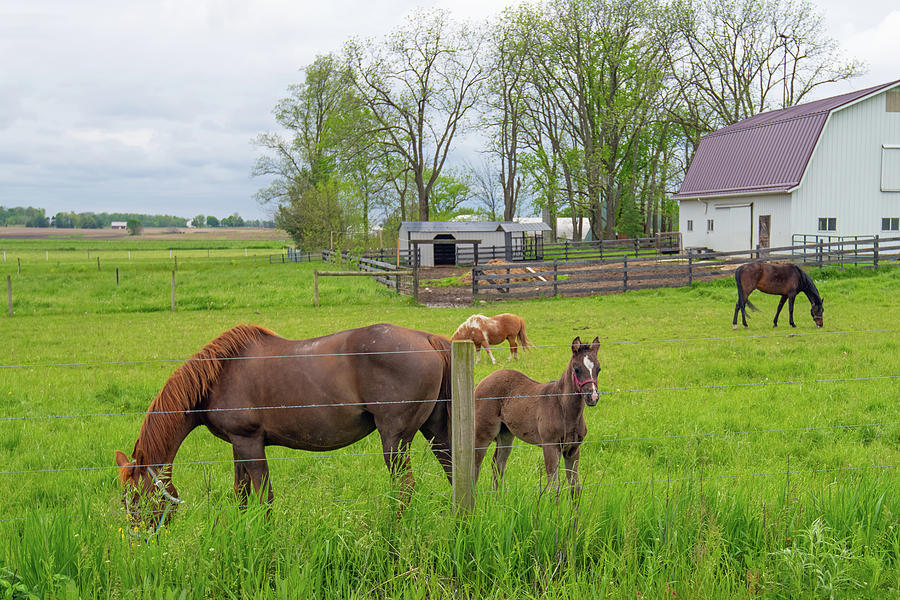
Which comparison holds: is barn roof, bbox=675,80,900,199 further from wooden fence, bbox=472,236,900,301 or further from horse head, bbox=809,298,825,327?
horse head, bbox=809,298,825,327

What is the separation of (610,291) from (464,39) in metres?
28.0

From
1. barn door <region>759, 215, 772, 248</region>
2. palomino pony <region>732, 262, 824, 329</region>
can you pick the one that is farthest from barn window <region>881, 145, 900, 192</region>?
palomino pony <region>732, 262, 824, 329</region>

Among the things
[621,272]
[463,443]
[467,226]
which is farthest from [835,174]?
[463,443]

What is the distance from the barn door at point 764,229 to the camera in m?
31.9

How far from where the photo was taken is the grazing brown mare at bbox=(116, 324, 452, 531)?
16.9ft

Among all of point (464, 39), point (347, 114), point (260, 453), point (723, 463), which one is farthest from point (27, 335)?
point (464, 39)

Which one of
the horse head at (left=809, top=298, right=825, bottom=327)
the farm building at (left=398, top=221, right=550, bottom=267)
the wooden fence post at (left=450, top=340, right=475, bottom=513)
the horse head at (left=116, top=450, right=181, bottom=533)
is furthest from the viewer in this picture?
the farm building at (left=398, top=221, right=550, bottom=267)

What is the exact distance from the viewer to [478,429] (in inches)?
233

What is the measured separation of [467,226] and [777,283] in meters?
28.9

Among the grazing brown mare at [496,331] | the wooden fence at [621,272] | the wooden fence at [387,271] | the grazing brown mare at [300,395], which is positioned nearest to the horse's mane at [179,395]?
the grazing brown mare at [300,395]

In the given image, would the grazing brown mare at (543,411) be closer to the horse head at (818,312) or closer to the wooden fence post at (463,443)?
the wooden fence post at (463,443)

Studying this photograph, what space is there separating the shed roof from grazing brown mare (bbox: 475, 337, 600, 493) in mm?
37394

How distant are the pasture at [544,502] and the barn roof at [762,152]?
1993 centimetres

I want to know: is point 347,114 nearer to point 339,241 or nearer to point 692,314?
point 339,241
